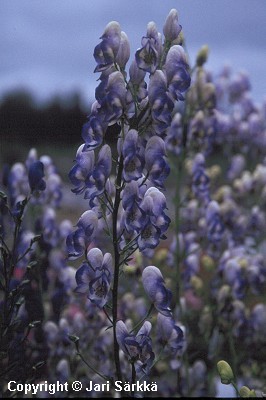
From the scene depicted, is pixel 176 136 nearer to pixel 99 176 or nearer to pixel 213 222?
pixel 213 222

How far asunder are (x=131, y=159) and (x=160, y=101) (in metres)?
0.12

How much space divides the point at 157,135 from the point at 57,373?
3.78 feet

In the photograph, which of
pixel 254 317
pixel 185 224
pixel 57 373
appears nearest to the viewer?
pixel 57 373

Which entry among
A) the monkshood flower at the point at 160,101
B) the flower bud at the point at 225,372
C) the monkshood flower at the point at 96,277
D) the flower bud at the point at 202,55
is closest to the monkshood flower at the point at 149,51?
the monkshood flower at the point at 160,101

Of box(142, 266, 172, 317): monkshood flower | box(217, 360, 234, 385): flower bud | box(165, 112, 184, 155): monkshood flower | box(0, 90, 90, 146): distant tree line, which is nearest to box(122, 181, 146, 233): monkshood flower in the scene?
box(142, 266, 172, 317): monkshood flower

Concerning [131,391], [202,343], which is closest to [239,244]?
[202,343]

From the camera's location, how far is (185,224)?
3490mm

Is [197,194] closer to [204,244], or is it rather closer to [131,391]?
[204,244]

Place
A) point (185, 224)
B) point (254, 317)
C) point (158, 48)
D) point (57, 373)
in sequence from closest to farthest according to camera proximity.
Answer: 1. point (158, 48)
2. point (57, 373)
3. point (254, 317)
4. point (185, 224)

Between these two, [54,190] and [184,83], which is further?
[54,190]

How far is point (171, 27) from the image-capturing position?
1.64 metres

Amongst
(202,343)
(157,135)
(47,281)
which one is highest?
(157,135)

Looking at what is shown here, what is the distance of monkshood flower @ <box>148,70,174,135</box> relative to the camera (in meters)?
1.55

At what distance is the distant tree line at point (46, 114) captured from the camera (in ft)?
73.5
